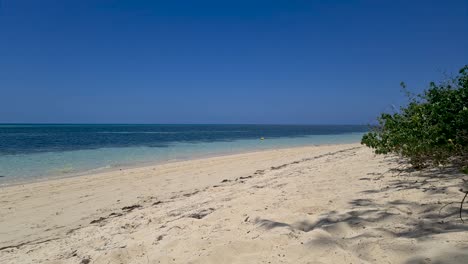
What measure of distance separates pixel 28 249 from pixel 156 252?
2.57 m

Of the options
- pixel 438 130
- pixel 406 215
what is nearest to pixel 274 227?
pixel 406 215

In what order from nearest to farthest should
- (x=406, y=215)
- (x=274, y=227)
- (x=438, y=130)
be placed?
(x=406, y=215)
(x=274, y=227)
(x=438, y=130)

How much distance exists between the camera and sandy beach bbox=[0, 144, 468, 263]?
8.13ft

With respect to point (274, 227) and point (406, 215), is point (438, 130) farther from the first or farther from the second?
point (274, 227)

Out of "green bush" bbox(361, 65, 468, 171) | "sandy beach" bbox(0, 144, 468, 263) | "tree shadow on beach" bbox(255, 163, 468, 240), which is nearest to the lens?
"sandy beach" bbox(0, 144, 468, 263)

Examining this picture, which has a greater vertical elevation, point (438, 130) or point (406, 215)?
point (438, 130)

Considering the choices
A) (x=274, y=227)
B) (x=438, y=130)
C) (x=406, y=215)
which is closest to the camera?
(x=406, y=215)

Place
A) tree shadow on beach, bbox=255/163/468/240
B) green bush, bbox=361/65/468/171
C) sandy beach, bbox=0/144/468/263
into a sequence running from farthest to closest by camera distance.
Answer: green bush, bbox=361/65/468/171, tree shadow on beach, bbox=255/163/468/240, sandy beach, bbox=0/144/468/263

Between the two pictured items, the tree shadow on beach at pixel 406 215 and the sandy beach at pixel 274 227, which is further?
the tree shadow on beach at pixel 406 215

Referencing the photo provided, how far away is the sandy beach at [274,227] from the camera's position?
2479mm

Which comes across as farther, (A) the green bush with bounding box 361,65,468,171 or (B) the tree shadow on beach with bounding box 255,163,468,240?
(A) the green bush with bounding box 361,65,468,171

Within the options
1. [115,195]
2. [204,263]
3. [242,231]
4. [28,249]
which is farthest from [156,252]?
[115,195]

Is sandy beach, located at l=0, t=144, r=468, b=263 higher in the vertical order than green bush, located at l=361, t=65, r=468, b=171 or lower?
lower

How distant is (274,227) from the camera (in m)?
3.29
